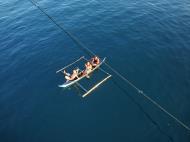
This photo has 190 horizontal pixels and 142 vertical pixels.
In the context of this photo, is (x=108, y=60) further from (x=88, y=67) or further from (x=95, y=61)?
(x=88, y=67)

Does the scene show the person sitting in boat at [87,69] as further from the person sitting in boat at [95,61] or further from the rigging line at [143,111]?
the rigging line at [143,111]

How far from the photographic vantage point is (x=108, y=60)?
130 ft

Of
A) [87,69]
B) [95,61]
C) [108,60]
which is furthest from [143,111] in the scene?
[108,60]

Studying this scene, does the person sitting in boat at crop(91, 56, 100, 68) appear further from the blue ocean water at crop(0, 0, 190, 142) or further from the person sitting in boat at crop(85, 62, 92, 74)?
the blue ocean water at crop(0, 0, 190, 142)

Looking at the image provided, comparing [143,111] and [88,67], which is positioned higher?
[88,67]

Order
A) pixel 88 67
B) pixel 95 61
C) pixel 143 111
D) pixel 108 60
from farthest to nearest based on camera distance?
pixel 108 60
pixel 95 61
pixel 88 67
pixel 143 111

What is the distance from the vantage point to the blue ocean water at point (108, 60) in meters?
29.6

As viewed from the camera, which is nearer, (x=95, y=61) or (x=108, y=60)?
(x=95, y=61)

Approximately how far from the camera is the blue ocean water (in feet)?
97.0

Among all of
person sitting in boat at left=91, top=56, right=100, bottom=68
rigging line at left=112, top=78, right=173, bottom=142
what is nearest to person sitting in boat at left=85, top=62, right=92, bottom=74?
person sitting in boat at left=91, top=56, right=100, bottom=68

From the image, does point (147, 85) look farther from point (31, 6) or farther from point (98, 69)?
point (31, 6)

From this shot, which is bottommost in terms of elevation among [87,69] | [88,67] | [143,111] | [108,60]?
[143,111]

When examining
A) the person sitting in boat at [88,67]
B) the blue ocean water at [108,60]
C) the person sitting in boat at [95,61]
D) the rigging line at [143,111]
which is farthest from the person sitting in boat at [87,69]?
the rigging line at [143,111]

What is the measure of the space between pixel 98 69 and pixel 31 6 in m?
30.7
